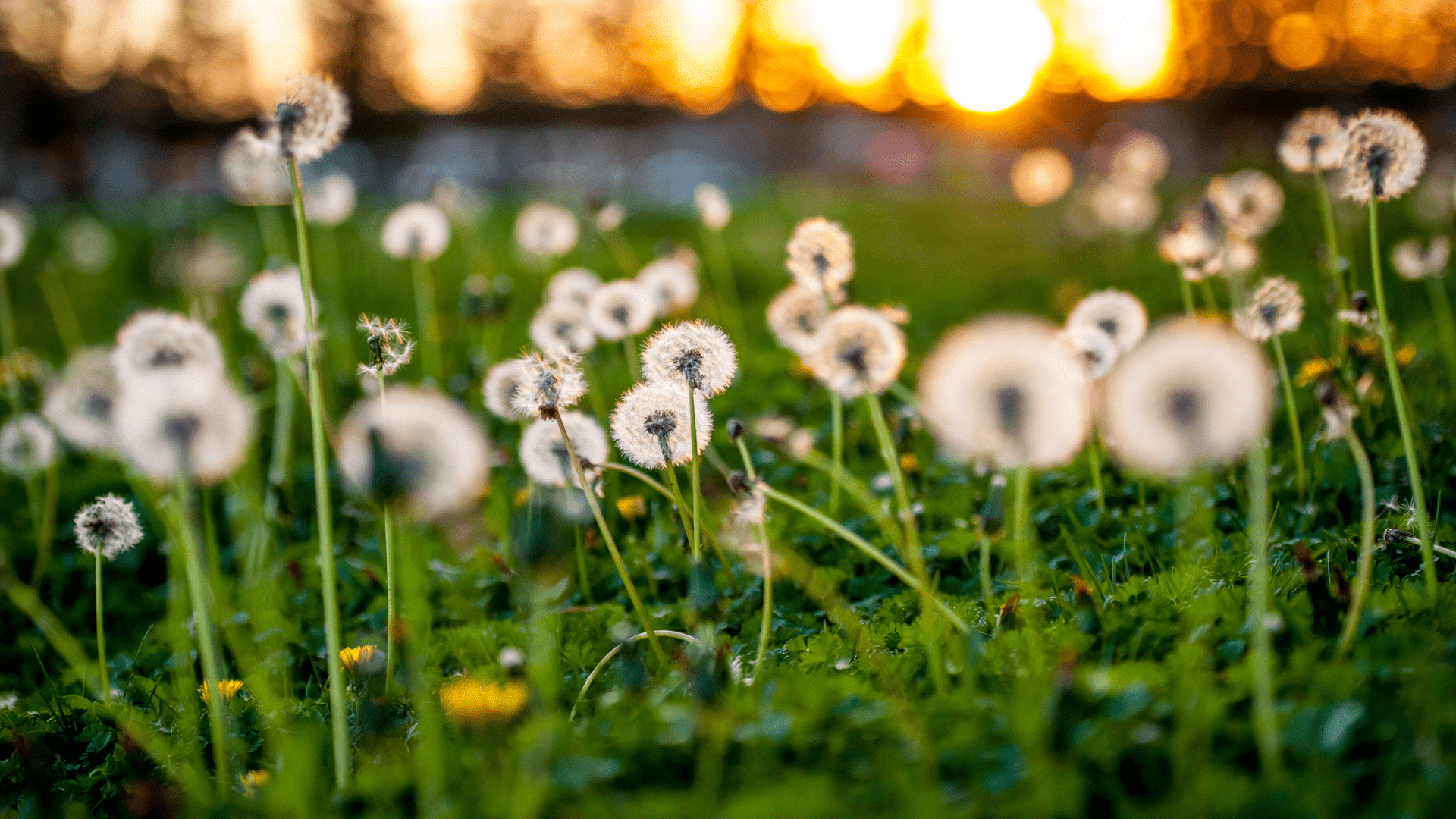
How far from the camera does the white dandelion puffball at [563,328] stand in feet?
9.11

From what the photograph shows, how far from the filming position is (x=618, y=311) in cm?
271

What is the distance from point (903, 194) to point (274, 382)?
10166 mm

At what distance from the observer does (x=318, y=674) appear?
2.19 metres


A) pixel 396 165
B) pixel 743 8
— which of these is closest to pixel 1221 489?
pixel 743 8

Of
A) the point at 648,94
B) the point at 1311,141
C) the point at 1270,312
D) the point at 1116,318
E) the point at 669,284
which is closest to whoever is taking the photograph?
the point at 1270,312

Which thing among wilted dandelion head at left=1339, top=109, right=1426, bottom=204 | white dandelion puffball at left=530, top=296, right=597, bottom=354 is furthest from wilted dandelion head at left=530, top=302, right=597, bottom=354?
wilted dandelion head at left=1339, top=109, right=1426, bottom=204

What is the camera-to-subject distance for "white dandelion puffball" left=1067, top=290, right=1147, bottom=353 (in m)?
2.33

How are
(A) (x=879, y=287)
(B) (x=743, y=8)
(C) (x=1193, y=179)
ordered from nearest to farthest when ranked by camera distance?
1. (A) (x=879, y=287)
2. (C) (x=1193, y=179)
3. (B) (x=743, y=8)

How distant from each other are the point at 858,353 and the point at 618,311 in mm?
1163

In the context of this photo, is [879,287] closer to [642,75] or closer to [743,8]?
[743,8]

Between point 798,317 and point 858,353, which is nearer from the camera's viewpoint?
point 858,353

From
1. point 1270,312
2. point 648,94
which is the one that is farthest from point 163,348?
point 648,94

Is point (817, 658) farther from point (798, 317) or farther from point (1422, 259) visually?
point (1422, 259)

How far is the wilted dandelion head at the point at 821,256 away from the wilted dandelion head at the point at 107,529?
166 cm
